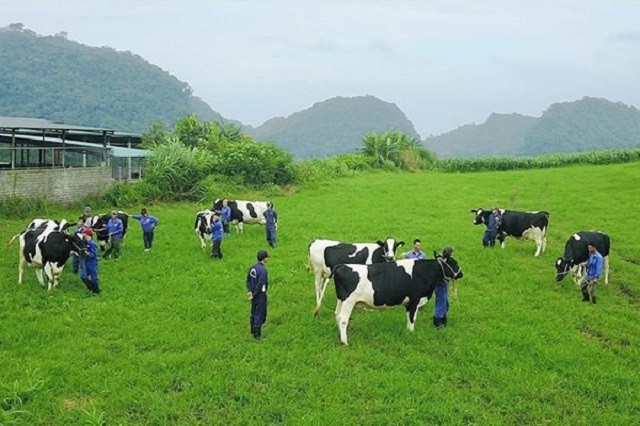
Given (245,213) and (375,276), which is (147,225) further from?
(375,276)

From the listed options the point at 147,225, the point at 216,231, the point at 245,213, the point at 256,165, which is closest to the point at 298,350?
the point at 216,231

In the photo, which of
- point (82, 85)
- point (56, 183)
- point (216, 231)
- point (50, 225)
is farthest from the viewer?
point (82, 85)

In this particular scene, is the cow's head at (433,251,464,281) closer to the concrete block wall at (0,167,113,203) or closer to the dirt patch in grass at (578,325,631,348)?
the dirt patch in grass at (578,325,631,348)

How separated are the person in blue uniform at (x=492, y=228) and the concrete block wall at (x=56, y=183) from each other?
16.0 m

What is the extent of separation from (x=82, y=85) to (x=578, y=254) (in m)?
115

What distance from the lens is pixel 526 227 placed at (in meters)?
17.3

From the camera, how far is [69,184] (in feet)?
79.3

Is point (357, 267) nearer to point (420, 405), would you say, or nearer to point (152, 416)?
point (420, 405)

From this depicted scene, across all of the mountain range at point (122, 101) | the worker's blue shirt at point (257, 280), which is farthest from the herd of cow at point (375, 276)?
the mountain range at point (122, 101)

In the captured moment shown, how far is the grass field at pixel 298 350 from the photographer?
845 cm

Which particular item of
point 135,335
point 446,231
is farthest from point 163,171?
point 135,335

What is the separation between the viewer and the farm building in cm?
2269

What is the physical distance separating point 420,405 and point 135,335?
16.9 ft

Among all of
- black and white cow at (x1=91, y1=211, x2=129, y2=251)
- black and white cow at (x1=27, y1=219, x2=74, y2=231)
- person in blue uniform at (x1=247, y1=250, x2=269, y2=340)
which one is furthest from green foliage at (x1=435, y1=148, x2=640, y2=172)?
person in blue uniform at (x1=247, y1=250, x2=269, y2=340)
